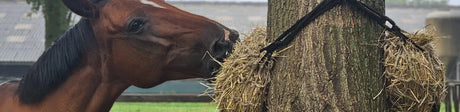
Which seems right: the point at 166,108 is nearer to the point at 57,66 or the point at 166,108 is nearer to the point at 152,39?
the point at 57,66

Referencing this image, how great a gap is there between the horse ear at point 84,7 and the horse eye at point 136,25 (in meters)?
0.21

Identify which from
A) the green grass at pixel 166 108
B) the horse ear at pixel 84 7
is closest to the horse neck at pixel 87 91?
the horse ear at pixel 84 7

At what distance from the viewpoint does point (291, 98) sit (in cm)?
220

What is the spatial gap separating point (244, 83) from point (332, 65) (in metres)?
0.33

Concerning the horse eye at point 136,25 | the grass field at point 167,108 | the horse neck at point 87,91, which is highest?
the horse eye at point 136,25

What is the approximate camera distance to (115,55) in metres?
3.05

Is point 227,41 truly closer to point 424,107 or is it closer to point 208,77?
point 208,77

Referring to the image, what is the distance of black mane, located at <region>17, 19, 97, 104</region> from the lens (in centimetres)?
311

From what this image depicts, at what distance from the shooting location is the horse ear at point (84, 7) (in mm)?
3037

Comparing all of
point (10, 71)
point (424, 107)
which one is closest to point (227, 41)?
point (424, 107)

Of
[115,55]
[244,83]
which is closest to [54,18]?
[115,55]

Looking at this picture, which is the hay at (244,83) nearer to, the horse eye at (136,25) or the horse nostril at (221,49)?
the horse nostril at (221,49)

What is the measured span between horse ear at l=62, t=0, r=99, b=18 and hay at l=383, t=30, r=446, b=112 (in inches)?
58.4

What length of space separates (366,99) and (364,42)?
20 centimetres
